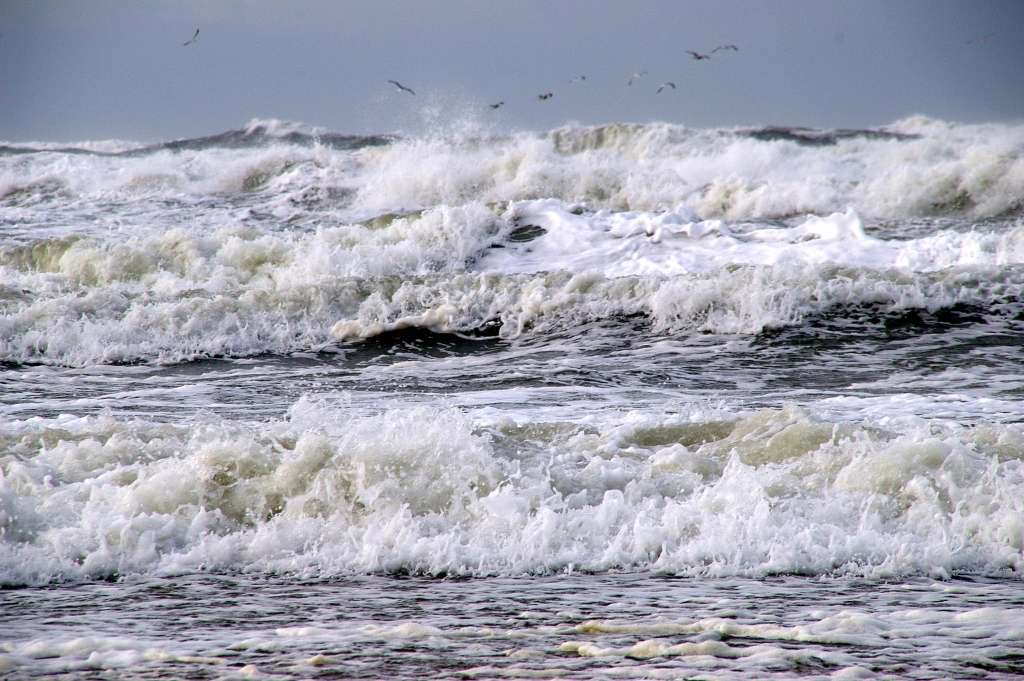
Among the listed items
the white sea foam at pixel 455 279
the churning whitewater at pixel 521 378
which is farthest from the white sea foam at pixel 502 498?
the white sea foam at pixel 455 279

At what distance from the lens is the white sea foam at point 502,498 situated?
11.8 ft

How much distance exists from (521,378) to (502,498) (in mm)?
3434

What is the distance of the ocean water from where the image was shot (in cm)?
286

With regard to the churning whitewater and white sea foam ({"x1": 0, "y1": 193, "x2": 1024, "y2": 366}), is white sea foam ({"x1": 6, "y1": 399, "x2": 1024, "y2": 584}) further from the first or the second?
white sea foam ({"x1": 0, "y1": 193, "x2": 1024, "y2": 366})

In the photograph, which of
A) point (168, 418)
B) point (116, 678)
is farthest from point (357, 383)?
point (116, 678)

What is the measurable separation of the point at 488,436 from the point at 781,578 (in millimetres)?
1748

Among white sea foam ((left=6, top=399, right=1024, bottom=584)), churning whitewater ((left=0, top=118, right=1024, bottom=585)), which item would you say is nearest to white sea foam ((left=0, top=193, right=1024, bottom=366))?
churning whitewater ((left=0, top=118, right=1024, bottom=585))

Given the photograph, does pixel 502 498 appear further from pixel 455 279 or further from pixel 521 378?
pixel 455 279

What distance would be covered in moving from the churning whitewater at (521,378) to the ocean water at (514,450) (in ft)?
0.09

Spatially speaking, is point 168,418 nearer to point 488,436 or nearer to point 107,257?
point 488,436

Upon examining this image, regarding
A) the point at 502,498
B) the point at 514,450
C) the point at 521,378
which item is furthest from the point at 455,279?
the point at 502,498

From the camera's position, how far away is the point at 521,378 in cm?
743

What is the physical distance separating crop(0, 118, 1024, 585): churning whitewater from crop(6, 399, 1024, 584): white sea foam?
0.02 meters

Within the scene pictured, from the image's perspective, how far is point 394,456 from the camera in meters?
4.30
